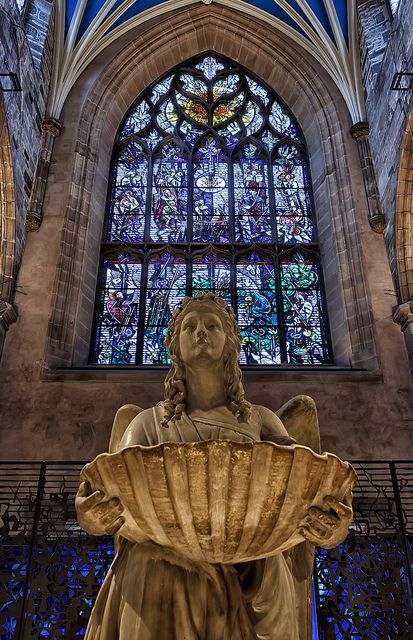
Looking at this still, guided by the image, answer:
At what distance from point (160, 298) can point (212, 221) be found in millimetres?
1855

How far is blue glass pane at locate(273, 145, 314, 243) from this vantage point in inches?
448

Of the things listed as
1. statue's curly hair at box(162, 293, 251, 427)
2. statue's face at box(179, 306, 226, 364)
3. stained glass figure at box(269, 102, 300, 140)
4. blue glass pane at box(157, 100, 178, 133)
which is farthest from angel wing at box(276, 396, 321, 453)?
blue glass pane at box(157, 100, 178, 133)

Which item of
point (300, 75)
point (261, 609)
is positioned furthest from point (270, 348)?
point (261, 609)

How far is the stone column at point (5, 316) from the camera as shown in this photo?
358 inches

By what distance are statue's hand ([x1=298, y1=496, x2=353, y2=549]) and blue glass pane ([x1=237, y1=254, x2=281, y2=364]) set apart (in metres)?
7.52

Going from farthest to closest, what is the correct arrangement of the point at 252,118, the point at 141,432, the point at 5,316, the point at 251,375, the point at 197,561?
the point at 252,118 < the point at 5,316 < the point at 251,375 < the point at 141,432 < the point at 197,561

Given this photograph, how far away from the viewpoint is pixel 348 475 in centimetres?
218

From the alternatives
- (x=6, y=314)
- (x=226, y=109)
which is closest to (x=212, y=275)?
(x=6, y=314)

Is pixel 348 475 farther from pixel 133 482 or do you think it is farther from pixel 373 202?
pixel 373 202

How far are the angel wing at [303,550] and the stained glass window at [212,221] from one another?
680 cm

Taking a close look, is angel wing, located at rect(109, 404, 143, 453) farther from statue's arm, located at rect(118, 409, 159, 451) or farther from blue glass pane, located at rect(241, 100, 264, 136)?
blue glass pane, located at rect(241, 100, 264, 136)

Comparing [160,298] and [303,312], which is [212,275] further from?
[303,312]

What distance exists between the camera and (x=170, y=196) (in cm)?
1180

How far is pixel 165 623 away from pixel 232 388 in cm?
96
